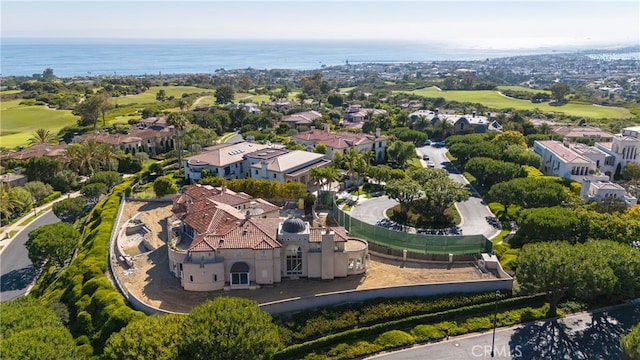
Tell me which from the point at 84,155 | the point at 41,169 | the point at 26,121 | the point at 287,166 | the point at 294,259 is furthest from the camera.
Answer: the point at 26,121

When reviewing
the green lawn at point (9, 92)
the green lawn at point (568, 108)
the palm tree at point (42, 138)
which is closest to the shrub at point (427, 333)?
the palm tree at point (42, 138)

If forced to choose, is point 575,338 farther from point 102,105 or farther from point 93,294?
point 102,105

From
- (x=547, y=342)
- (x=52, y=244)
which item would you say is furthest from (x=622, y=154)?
(x=52, y=244)

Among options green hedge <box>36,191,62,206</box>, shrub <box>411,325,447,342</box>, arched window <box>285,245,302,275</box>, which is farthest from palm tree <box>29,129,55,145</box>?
shrub <box>411,325,447,342</box>

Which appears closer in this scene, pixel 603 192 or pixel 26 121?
pixel 603 192

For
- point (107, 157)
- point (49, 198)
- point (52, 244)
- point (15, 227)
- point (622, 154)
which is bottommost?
point (15, 227)

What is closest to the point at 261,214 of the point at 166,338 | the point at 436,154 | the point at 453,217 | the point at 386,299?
the point at 386,299

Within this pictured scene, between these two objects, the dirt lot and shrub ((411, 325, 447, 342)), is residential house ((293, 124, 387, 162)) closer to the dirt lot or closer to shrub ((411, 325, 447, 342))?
the dirt lot

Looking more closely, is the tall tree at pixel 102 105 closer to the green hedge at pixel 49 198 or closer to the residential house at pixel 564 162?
the green hedge at pixel 49 198
